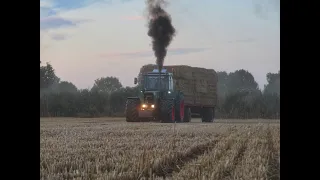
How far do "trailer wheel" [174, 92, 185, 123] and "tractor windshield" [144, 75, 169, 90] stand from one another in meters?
0.89

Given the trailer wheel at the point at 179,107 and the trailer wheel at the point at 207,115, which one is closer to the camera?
the trailer wheel at the point at 179,107

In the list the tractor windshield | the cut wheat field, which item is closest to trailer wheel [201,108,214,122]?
the tractor windshield

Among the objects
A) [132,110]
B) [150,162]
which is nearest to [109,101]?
[132,110]

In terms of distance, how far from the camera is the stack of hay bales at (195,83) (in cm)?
2500

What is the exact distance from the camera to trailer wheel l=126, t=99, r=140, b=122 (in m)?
21.1

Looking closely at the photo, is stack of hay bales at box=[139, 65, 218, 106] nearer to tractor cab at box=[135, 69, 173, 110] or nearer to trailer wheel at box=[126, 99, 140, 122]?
tractor cab at box=[135, 69, 173, 110]

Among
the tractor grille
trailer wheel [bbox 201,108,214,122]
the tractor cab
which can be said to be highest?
the tractor cab

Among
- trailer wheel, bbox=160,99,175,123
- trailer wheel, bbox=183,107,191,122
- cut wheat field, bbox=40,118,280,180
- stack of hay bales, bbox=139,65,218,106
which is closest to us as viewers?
cut wheat field, bbox=40,118,280,180

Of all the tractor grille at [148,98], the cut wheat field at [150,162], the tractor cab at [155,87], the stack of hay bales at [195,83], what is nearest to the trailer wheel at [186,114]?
the stack of hay bales at [195,83]

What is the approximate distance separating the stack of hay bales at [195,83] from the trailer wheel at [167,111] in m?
1.99

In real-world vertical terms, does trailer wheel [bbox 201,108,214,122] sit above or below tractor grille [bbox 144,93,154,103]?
below

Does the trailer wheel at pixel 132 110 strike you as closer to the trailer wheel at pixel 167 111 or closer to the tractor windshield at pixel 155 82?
the tractor windshield at pixel 155 82
